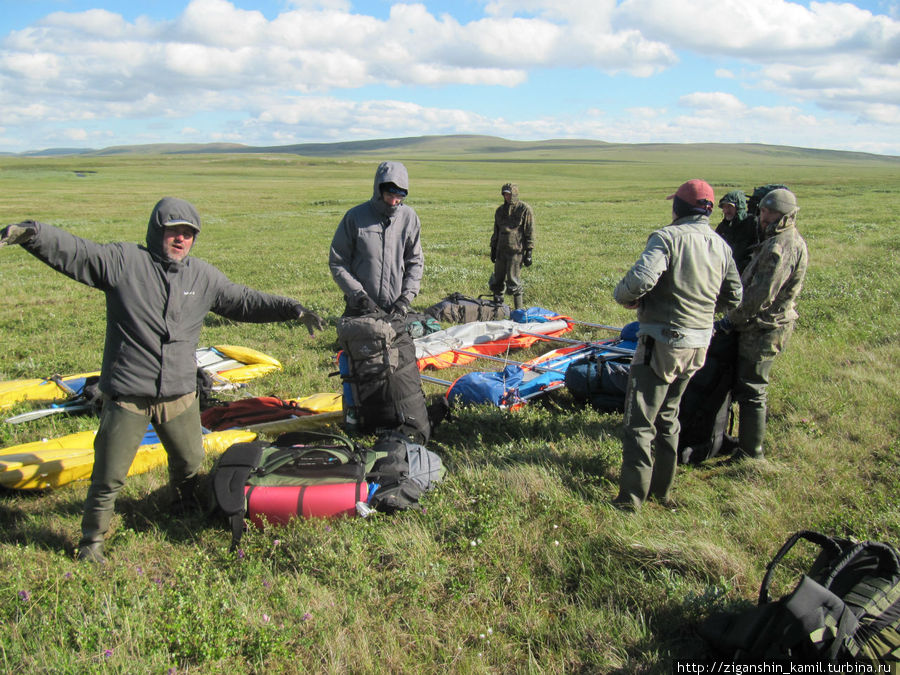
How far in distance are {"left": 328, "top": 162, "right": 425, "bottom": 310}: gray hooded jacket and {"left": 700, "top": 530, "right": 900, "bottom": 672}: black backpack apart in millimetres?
4229

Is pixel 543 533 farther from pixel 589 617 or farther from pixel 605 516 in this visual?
pixel 589 617

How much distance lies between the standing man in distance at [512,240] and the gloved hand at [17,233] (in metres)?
8.68

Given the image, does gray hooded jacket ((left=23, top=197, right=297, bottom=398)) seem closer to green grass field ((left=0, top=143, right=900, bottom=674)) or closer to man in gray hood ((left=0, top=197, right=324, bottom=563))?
man in gray hood ((left=0, top=197, right=324, bottom=563))

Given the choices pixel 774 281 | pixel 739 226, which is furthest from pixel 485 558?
pixel 739 226

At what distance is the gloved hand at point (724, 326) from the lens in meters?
5.21

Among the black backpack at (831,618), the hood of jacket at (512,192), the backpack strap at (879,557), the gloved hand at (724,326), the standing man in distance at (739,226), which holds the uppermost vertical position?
the hood of jacket at (512,192)

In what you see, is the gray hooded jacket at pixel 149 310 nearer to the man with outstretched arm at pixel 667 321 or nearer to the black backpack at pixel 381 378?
the black backpack at pixel 381 378

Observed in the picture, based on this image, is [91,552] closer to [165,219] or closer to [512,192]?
[165,219]

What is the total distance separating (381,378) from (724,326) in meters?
3.10

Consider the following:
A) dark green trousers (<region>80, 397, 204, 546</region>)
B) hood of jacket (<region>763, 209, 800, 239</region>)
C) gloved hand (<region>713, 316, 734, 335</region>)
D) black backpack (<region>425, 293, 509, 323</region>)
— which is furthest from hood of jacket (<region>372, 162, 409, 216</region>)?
black backpack (<region>425, 293, 509, 323</region>)

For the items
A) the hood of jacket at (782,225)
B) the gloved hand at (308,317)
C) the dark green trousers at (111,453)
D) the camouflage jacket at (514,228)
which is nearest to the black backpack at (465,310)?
the camouflage jacket at (514,228)

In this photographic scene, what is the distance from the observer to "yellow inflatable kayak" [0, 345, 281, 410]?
22.6ft

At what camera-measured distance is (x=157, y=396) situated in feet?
12.9

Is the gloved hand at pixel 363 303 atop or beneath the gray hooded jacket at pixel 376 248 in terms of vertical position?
beneath
